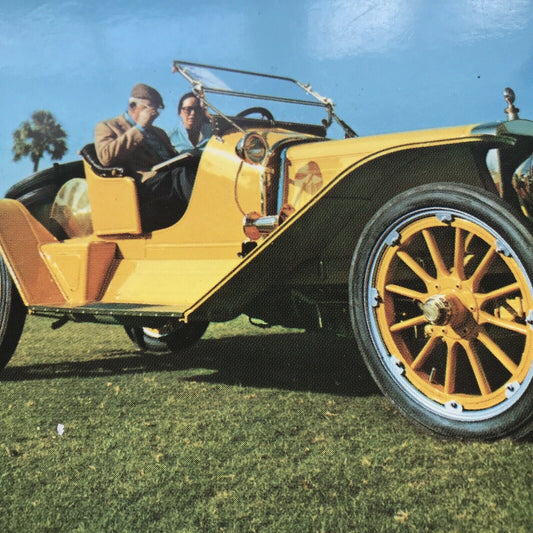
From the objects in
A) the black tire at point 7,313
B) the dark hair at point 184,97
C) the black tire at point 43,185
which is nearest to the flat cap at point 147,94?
the dark hair at point 184,97

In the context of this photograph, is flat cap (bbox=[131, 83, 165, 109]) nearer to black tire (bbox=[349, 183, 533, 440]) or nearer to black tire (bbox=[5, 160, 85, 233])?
black tire (bbox=[5, 160, 85, 233])

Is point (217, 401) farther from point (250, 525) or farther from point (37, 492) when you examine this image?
point (250, 525)

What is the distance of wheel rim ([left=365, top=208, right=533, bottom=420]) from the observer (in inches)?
76.5

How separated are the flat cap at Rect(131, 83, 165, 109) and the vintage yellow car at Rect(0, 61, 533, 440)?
1.42 feet

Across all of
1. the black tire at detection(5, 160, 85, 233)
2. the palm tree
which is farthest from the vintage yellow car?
the palm tree

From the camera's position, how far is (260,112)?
3.88 meters

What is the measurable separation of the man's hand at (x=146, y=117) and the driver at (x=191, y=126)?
36 centimetres

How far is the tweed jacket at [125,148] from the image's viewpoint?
393cm


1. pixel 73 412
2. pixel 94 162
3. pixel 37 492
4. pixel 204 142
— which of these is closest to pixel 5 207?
pixel 94 162

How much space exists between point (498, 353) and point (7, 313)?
306cm

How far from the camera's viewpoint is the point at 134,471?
2033 millimetres

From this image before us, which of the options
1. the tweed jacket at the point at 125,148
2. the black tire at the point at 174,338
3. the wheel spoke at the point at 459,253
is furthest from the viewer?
the black tire at the point at 174,338

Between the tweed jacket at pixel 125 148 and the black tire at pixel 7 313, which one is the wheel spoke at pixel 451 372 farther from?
the black tire at pixel 7 313

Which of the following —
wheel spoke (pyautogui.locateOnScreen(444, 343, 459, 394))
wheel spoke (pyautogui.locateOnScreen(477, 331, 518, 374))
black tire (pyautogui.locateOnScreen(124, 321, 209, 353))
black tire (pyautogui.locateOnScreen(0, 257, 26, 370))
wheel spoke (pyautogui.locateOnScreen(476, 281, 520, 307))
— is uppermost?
wheel spoke (pyautogui.locateOnScreen(476, 281, 520, 307))
